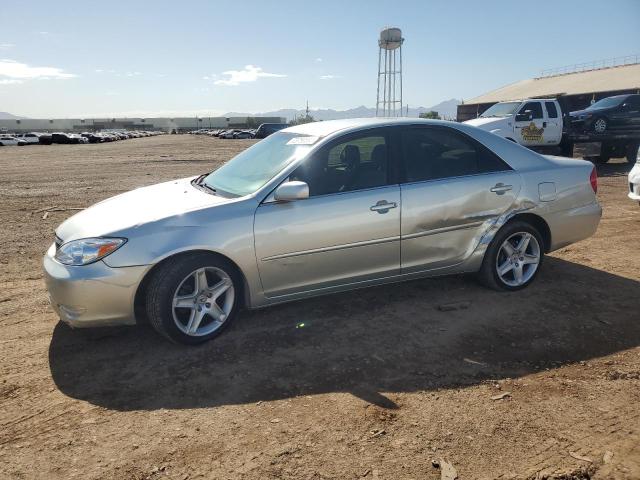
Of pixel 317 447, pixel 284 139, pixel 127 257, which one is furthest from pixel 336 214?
pixel 317 447

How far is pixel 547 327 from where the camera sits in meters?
3.89

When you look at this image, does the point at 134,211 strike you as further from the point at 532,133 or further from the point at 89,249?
the point at 532,133

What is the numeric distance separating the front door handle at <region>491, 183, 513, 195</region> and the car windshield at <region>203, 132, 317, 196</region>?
172 cm

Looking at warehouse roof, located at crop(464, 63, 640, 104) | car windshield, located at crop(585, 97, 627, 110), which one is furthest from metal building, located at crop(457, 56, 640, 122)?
car windshield, located at crop(585, 97, 627, 110)

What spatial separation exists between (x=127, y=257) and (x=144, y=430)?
1.21 metres

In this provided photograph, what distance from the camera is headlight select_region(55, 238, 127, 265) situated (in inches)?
132

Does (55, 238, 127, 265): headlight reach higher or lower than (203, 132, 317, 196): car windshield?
lower

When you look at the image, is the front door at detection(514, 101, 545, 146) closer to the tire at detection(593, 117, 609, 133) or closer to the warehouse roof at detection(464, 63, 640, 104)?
the tire at detection(593, 117, 609, 133)

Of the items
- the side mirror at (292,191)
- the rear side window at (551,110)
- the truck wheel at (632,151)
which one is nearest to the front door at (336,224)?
the side mirror at (292,191)

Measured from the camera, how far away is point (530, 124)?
15.1m

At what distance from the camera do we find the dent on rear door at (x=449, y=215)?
4074mm

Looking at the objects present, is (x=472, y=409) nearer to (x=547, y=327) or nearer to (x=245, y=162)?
(x=547, y=327)

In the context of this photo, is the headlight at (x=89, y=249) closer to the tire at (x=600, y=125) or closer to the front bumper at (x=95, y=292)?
the front bumper at (x=95, y=292)

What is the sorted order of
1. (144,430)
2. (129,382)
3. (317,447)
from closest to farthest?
1. (317,447)
2. (144,430)
3. (129,382)
